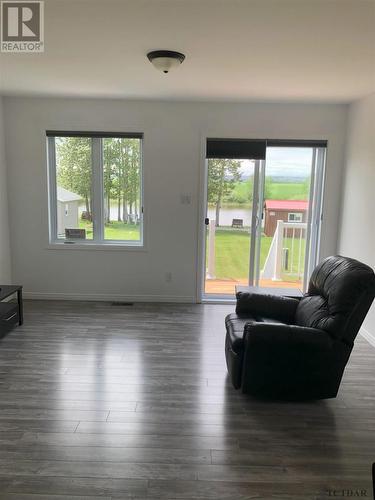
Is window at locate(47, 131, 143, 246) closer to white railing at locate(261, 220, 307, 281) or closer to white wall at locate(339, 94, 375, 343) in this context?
white railing at locate(261, 220, 307, 281)

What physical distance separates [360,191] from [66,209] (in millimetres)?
3610

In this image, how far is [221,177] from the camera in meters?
4.94

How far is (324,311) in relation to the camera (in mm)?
2717

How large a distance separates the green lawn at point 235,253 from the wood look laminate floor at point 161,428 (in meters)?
1.59

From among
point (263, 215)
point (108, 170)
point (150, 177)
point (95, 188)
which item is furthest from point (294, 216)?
point (95, 188)

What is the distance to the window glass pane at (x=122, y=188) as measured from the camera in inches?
193

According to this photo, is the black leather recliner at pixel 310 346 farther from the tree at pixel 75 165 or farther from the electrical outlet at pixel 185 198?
the tree at pixel 75 165

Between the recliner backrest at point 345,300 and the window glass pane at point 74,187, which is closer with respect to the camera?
the recliner backrest at point 345,300

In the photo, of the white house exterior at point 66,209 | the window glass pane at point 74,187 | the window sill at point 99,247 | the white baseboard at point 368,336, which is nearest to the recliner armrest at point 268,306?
the white baseboard at point 368,336

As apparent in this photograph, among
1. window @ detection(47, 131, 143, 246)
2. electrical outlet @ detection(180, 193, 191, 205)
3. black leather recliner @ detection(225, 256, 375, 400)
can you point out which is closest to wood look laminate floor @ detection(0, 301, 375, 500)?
black leather recliner @ detection(225, 256, 375, 400)

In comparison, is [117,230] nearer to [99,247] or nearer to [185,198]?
[99,247]

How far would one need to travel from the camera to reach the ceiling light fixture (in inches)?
112

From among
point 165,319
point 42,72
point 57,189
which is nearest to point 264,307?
point 165,319

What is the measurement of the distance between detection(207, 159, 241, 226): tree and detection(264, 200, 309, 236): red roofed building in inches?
20.9
